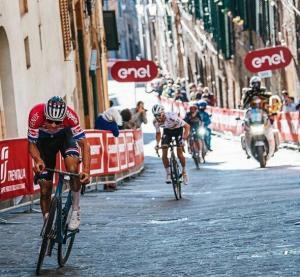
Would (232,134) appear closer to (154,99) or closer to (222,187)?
(222,187)

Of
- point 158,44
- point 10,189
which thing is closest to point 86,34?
point 10,189

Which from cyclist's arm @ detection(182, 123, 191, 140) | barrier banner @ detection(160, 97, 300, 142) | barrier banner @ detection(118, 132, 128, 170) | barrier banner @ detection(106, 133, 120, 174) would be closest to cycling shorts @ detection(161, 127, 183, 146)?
cyclist's arm @ detection(182, 123, 191, 140)

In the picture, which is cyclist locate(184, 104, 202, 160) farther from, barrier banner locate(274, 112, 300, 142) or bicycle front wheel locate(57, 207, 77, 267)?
bicycle front wheel locate(57, 207, 77, 267)

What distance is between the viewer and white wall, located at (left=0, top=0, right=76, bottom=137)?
26.5 m

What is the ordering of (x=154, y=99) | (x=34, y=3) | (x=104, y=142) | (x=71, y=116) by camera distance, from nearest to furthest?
(x=71, y=116)
(x=104, y=142)
(x=34, y=3)
(x=154, y=99)

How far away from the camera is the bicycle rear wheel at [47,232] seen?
11.7 m

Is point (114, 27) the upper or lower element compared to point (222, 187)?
upper

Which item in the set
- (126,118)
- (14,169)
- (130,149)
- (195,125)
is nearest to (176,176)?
(14,169)

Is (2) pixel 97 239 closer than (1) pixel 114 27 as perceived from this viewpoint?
Yes

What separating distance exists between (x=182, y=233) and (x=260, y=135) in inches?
539

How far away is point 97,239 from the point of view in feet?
49.3

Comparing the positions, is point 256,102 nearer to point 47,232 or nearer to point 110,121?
point 110,121

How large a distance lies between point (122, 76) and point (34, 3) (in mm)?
7012

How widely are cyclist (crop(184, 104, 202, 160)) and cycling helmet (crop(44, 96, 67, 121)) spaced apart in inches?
759
